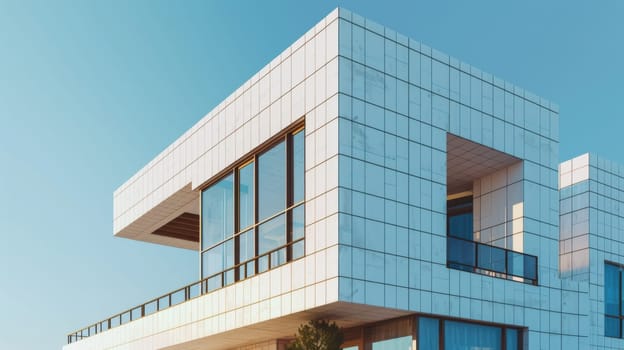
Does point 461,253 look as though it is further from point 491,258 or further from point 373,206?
point 373,206

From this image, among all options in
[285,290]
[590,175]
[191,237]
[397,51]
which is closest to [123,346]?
[191,237]

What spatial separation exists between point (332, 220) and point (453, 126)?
3795 millimetres

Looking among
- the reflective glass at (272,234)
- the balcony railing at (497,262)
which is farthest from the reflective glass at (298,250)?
the balcony railing at (497,262)

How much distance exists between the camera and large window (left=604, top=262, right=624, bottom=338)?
2194 centimetres

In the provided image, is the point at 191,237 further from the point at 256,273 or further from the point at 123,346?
the point at 256,273

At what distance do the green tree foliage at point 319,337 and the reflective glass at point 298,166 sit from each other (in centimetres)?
252

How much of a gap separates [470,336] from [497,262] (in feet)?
6.30

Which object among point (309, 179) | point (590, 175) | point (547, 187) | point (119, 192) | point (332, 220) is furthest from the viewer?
point (119, 192)

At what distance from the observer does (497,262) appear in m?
16.4

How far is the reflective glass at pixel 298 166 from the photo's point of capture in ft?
49.6

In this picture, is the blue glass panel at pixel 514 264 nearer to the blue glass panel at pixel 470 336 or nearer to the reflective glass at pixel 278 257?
the blue glass panel at pixel 470 336

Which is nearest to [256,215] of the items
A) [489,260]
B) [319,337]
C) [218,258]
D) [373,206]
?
[218,258]

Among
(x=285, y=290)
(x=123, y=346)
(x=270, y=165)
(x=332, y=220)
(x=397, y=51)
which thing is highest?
(x=397, y=51)

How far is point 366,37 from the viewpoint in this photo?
14375mm
